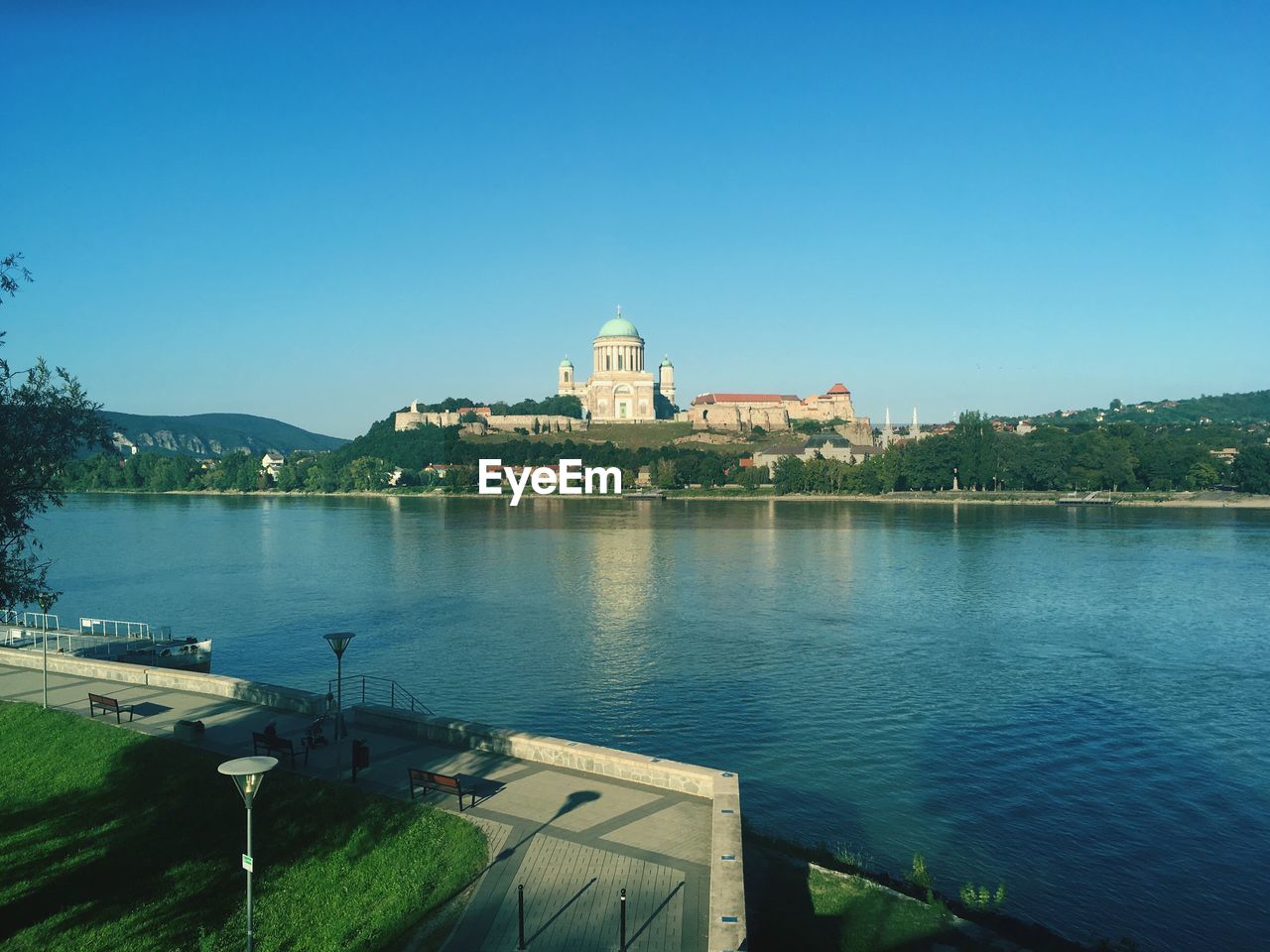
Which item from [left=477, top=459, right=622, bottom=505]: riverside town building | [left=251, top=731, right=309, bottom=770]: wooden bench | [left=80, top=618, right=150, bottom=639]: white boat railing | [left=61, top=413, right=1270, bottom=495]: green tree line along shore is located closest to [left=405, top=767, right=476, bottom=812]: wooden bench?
[left=251, top=731, right=309, bottom=770]: wooden bench

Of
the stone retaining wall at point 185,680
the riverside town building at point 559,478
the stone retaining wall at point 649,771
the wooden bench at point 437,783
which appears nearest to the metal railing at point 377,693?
the stone retaining wall at point 185,680

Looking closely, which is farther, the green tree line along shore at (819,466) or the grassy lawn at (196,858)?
the green tree line along shore at (819,466)

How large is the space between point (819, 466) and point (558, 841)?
123632 millimetres

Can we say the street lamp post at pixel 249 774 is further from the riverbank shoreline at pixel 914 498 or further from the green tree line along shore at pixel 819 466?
the riverbank shoreline at pixel 914 498

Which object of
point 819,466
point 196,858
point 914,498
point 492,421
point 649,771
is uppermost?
point 492,421

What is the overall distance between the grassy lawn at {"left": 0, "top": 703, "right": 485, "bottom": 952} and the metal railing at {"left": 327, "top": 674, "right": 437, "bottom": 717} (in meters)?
8.29

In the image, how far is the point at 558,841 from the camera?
12.7 meters

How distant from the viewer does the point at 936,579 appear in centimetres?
5225

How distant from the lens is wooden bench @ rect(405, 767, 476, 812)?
45.4 feet

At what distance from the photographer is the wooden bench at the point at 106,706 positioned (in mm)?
18469

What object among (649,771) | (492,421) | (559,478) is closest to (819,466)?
(559,478)

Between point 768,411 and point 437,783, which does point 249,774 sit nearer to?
point 437,783

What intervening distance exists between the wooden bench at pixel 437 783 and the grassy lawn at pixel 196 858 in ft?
1.49

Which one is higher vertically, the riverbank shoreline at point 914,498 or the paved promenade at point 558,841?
the riverbank shoreline at point 914,498
